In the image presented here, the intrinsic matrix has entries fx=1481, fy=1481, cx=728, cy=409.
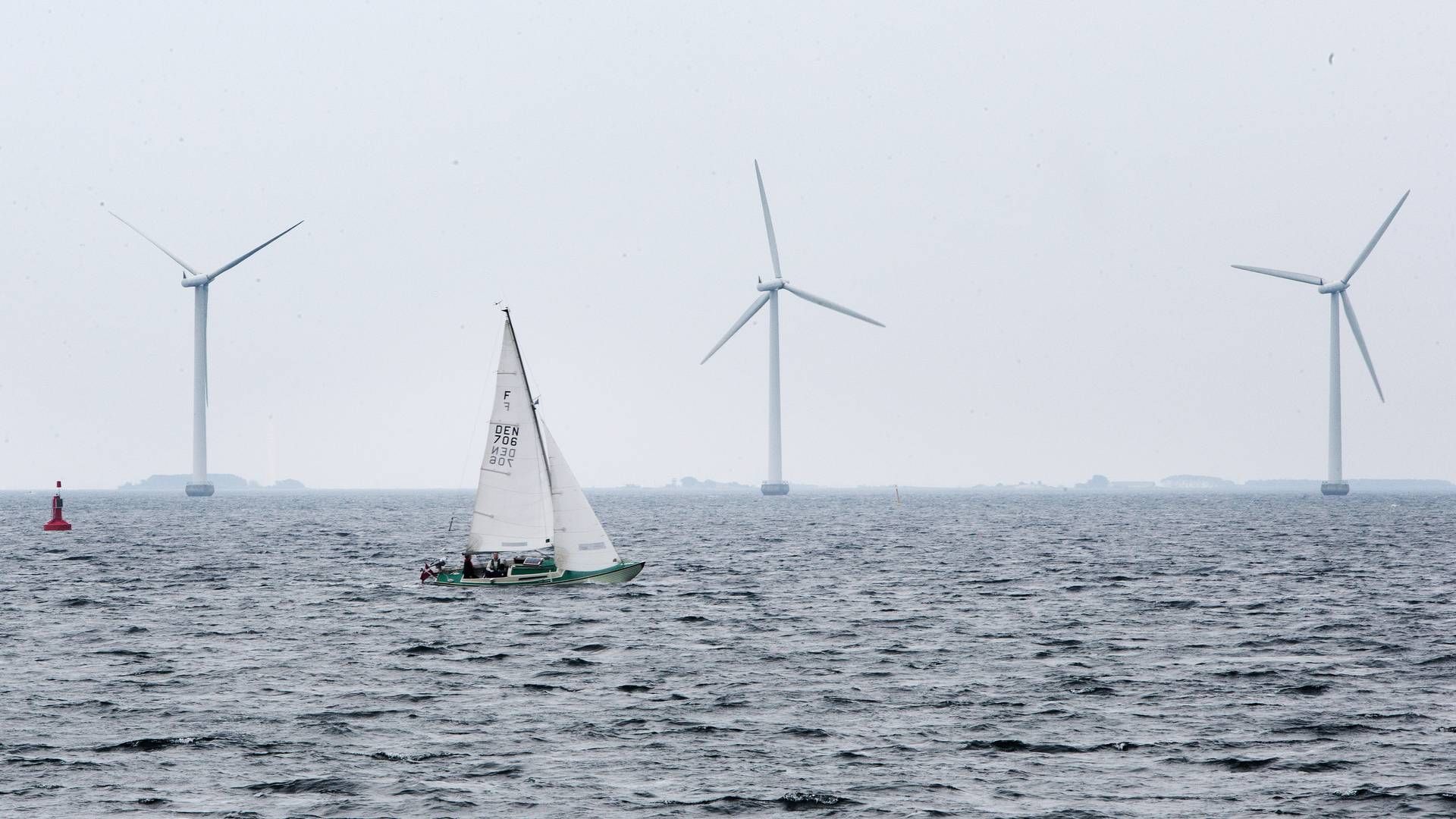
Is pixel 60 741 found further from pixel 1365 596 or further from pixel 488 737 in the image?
pixel 1365 596

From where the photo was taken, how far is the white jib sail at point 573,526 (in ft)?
186

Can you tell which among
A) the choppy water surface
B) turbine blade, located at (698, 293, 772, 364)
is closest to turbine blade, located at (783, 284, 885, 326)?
turbine blade, located at (698, 293, 772, 364)

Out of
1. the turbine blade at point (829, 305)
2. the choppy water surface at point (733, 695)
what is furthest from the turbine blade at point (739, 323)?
the choppy water surface at point (733, 695)

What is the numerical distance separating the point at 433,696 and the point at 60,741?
27.5 ft

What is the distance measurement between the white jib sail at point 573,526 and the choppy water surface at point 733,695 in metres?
2.24

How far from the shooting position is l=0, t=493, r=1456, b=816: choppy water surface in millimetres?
25094

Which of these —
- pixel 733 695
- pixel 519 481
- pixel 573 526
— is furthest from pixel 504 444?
pixel 733 695

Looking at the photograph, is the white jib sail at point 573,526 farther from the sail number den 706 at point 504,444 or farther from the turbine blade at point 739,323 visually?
the turbine blade at point 739,323

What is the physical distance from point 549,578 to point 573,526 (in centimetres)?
240

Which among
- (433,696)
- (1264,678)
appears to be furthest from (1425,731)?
(433,696)

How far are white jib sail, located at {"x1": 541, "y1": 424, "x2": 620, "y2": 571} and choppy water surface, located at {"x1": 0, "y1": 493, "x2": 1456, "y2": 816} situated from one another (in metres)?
2.24

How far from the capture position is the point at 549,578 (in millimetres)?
59312

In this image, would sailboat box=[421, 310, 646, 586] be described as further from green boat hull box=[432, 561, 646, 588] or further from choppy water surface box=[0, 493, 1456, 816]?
choppy water surface box=[0, 493, 1456, 816]

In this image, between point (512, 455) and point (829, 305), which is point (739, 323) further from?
point (512, 455)
